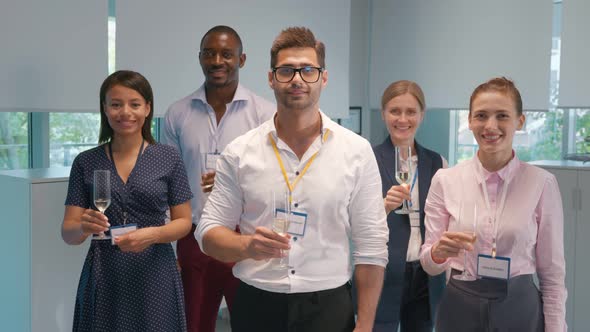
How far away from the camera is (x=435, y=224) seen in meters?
2.23

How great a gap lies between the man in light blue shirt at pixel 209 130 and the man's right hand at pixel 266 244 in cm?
105

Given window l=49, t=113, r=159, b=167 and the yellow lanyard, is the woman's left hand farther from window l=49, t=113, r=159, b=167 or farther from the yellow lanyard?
window l=49, t=113, r=159, b=167

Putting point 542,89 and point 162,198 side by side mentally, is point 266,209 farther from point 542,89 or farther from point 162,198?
point 542,89

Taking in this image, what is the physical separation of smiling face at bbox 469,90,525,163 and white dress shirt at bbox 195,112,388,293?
448 millimetres

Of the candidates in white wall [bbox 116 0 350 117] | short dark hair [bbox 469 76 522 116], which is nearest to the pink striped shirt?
short dark hair [bbox 469 76 522 116]

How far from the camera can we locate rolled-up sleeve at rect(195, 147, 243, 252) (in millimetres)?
1980

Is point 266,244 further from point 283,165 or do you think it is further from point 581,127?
point 581,127

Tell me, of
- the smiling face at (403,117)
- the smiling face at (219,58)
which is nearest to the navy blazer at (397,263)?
the smiling face at (403,117)

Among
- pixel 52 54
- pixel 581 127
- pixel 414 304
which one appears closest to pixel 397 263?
pixel 414 304

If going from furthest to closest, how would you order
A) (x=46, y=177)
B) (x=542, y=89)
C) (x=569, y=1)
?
(x=542, y=89), (x=569, y=1), (x=46, y=177)

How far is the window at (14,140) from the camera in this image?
3.95 metres

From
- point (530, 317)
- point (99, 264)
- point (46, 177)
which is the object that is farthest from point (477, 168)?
point (46, 177)

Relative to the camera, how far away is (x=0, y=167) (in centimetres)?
395

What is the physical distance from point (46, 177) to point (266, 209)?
181cm
